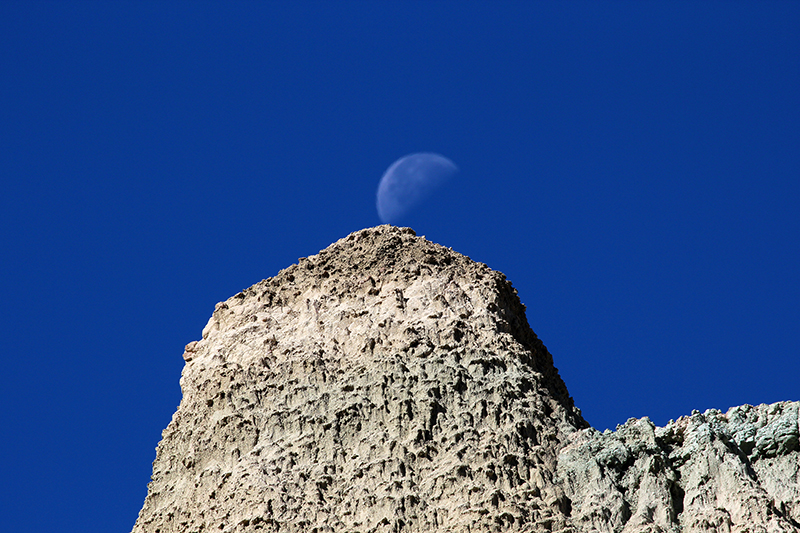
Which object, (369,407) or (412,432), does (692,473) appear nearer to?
(412,432)

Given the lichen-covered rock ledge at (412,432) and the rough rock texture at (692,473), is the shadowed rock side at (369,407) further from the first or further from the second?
the rough rock texture at (692,473)

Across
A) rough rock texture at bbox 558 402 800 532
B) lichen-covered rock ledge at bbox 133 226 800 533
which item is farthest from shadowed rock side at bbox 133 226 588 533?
rough rock texture at bbox 558 402 800 532

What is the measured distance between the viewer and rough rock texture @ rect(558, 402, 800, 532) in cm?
1565

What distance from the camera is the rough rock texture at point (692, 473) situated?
15.6 meters

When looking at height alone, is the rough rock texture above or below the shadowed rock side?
below

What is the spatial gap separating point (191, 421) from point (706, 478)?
416 inches

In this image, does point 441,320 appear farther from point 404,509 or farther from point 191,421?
point 191,421

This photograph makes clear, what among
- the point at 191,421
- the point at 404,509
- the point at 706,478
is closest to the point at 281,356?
the point at 191,421

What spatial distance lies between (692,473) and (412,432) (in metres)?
4.94

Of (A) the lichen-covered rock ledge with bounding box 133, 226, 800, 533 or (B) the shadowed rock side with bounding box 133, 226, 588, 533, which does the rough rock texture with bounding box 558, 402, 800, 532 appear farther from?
(B) the shadowed rock side with bounding box 133, 226, 588, 533

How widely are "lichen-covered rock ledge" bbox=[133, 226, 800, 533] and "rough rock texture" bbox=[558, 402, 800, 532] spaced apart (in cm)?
3

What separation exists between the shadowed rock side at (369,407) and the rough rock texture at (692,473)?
62 centimetres

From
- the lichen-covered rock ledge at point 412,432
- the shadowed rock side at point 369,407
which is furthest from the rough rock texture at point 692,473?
the shadowed rock side at point 369,407

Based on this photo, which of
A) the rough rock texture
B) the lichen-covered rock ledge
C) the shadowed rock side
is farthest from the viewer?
the shadowed rock side
